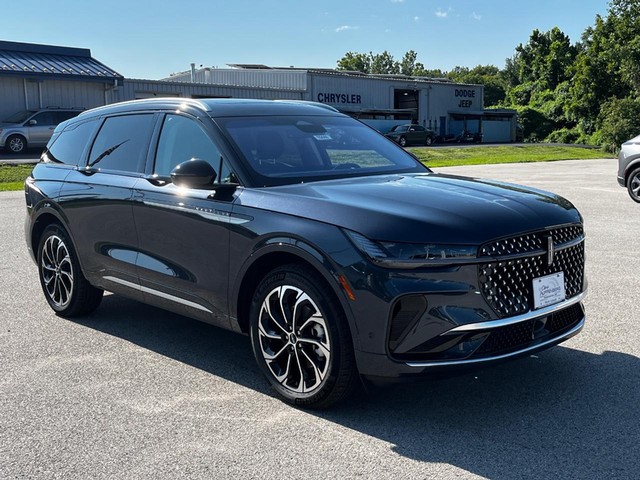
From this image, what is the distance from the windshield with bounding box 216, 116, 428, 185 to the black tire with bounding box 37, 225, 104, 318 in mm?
2080

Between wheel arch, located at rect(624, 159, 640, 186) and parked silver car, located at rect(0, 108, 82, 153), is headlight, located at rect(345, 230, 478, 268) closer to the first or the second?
wheel arch, located at rect(624, 159, 640, 186)

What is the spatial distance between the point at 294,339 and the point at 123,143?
243 cm

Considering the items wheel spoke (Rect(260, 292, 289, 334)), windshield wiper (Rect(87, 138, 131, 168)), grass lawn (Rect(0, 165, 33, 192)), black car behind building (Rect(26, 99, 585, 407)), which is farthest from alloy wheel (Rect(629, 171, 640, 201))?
grass lawn (Rect(0, 165, 33, 192))

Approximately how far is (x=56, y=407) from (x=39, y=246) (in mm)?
2590

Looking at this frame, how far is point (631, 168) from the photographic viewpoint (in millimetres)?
14906

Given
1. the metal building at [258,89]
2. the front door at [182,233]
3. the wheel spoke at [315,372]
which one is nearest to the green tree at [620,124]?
the metal building at [258,89]

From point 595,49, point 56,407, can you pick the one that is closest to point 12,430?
point 56,407

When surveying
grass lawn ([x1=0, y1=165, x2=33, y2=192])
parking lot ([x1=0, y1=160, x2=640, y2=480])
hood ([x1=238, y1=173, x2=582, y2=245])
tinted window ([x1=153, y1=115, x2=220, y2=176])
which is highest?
tinted window ([x1=153, y1=115, x2=220, y2=176])

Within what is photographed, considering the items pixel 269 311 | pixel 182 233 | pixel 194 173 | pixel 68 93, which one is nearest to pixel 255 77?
pixel 68 93

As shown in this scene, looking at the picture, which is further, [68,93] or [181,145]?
[68,93]

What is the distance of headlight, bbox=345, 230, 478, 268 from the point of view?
3.72m

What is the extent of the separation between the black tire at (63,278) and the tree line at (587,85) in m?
47.3

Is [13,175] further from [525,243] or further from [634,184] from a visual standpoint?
[525,243]

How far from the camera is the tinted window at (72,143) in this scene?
6.21 metres
